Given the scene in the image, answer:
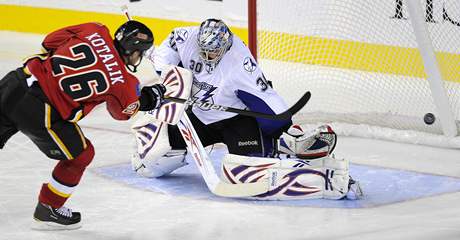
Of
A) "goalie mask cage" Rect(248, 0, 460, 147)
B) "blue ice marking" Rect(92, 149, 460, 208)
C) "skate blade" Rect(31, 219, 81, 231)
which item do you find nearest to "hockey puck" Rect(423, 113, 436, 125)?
"goalie mask cage" Rect(248, 0, 460, 147)

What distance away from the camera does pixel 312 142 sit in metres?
4.88

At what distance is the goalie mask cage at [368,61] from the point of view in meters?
5.82

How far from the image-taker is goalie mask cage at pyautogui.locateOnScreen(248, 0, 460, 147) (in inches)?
229

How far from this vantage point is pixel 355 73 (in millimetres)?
6457

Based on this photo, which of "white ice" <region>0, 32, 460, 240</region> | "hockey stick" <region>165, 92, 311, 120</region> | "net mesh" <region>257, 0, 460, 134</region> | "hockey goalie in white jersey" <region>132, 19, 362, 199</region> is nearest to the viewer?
"white ice" <region>0, 32, 460, 240</region>

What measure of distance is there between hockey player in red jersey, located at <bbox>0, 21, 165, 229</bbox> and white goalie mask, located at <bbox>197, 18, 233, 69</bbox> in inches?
28.3

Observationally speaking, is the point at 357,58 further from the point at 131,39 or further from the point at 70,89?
the point at 70,89

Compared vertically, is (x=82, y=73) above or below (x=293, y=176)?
above

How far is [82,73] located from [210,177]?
3.39 feet

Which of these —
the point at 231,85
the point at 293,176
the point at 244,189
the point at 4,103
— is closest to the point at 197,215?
the point at 244,189

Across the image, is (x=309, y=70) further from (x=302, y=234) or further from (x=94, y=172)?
(x=302, y=234)

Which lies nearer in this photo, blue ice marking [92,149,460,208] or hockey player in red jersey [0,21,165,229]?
hockey player in red jersey [0,21,165,229]

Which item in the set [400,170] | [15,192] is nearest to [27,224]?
[15,192]

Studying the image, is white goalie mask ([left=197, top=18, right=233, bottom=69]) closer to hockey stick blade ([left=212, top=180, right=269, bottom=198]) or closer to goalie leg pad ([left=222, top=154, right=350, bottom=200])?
→ goalie leg pad ([left=222, top=154, right=350, bottom=200])
